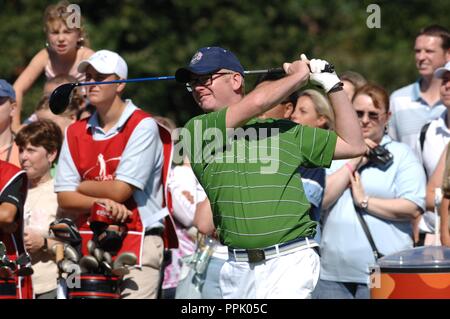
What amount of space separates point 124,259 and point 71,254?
16.8 inches

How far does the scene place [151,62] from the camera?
68.7 feet

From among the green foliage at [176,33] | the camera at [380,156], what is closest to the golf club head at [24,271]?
the camera at [380,156]

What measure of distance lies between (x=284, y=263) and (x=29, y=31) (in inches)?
542

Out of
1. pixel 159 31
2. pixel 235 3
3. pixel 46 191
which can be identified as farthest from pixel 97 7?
pixel 46 191

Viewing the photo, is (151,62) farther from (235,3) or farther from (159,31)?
(235,3)

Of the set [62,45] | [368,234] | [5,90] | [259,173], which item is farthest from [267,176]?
[62,45]

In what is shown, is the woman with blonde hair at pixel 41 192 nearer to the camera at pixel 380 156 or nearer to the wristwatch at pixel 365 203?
the wristwatch at pixel 365 203

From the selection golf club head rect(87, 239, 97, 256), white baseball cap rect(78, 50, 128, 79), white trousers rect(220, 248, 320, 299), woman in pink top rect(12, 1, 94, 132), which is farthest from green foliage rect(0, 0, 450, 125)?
white trousers rect(220, 248, 320, 299)

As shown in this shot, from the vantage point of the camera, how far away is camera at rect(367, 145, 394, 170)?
30.7ft

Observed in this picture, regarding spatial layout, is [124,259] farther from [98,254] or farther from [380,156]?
[380,156]

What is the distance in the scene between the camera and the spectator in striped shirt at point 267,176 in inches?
273

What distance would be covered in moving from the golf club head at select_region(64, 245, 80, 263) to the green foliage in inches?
370
